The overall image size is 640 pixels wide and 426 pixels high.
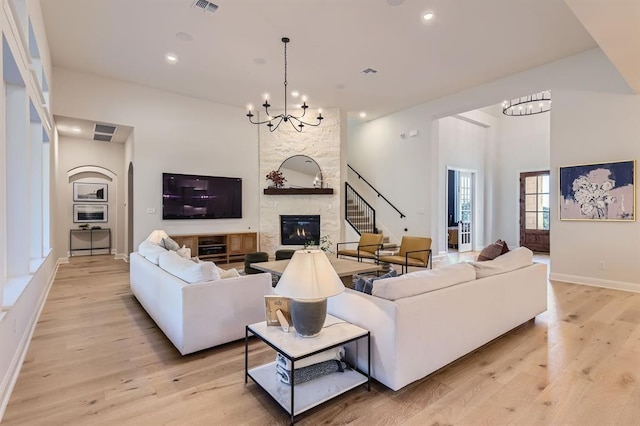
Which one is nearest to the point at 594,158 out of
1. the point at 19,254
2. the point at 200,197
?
the point at 200,197

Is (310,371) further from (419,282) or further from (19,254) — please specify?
(19,254)

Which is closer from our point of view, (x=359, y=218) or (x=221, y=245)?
(x=221, y=245)

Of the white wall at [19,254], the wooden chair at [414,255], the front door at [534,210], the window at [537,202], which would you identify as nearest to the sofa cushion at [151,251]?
the white wall at [19,254]

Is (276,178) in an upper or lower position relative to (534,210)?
upper

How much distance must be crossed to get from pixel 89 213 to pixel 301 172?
18.9ft

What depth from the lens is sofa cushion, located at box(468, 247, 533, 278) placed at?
9.39ft

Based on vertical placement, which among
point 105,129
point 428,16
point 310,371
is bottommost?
point 310,371

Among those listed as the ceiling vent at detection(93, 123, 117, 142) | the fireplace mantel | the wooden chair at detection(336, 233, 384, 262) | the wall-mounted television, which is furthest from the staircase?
the ceiling vent at detection(93, 123, 117, 142)

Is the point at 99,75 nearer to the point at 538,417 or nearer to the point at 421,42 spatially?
the point at 421,42

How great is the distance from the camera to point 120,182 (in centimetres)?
871

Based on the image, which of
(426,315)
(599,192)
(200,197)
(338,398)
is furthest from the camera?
(200,197)

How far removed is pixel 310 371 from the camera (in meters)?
2.16

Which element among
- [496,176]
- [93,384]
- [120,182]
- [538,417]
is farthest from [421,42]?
[120,182]

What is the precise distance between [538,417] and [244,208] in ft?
22.0
